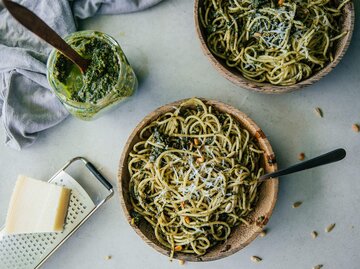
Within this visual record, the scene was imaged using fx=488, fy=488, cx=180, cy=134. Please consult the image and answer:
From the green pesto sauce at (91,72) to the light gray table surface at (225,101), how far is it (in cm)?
27

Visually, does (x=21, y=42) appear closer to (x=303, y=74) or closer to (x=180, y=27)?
(x=180, y=27)

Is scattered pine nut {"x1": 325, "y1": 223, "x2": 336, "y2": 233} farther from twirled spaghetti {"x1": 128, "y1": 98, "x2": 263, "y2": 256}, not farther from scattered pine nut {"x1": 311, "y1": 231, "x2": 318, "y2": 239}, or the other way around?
twirled spaghetti {"x1": 128, "y1": 98, "x2": 263, "y2": 256}

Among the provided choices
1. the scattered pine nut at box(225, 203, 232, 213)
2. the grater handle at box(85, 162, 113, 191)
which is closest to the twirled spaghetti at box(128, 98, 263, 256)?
the scattered pine nut at box(225, 203, 232, 213)

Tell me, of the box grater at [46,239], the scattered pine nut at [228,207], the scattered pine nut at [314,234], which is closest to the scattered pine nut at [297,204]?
the scattered pine nut at [314,234]

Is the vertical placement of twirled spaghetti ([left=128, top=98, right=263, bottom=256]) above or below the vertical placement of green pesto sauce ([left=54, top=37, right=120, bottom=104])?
below

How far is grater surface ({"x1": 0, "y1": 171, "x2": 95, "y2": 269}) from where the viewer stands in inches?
92.0

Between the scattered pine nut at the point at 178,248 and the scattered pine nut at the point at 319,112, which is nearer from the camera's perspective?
the scattered pine nut at the point at 178,248

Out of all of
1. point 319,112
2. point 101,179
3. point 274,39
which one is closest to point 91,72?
point 101,179

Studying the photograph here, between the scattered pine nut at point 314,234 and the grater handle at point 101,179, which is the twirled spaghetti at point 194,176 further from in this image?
the scattered pine nut at point 314,234

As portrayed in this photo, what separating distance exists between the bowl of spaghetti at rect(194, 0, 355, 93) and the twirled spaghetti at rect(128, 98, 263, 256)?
24 centimetres

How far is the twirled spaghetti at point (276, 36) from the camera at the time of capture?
2141 millimetres

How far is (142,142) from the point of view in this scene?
7.25 ft

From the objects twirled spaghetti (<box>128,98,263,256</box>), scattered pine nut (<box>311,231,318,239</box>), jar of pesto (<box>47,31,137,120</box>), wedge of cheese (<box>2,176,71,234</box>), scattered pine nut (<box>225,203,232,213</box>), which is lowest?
Answer: scattered pine nut (<box>311,231,318,239</box>)

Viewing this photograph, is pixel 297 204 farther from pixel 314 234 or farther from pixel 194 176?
pixel 194 176
